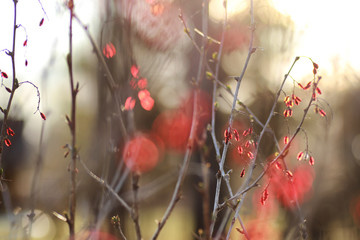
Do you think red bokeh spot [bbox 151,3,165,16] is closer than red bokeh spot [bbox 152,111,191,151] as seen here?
Yes

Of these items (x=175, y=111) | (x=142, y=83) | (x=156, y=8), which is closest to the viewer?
(x=142, y=83)

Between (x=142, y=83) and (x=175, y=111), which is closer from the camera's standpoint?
(x=142, y=83)

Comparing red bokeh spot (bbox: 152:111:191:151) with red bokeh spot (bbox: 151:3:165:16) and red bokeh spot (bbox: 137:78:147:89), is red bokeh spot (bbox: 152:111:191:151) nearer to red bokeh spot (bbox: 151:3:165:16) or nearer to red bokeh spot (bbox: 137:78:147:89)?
red bokeh spot (bbox: 151:3:165:16)

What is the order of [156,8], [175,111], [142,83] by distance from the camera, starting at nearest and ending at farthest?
[142,83] → [156,8] → [175,111]

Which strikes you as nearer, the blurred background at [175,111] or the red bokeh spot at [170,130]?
the blurred background at [175,111]

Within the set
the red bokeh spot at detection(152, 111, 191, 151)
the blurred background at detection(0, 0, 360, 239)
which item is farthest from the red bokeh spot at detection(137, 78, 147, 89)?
the red bokeh spot at detection(152, 111, 191, 151)

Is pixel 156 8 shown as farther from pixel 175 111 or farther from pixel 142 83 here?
pixel 175 111

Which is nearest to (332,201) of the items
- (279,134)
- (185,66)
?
(279,134)

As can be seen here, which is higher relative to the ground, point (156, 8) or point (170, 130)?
point (156, 8)

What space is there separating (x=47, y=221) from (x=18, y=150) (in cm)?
531

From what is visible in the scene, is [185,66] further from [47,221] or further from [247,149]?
[47,221]

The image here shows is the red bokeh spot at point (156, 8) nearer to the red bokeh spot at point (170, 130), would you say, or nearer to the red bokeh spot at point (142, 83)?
the red bokeh spot at point (142, 83)

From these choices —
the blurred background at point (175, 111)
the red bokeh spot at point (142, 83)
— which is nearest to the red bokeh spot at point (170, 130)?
the blurred background at point (175, 111)

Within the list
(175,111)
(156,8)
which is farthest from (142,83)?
(175,111)
